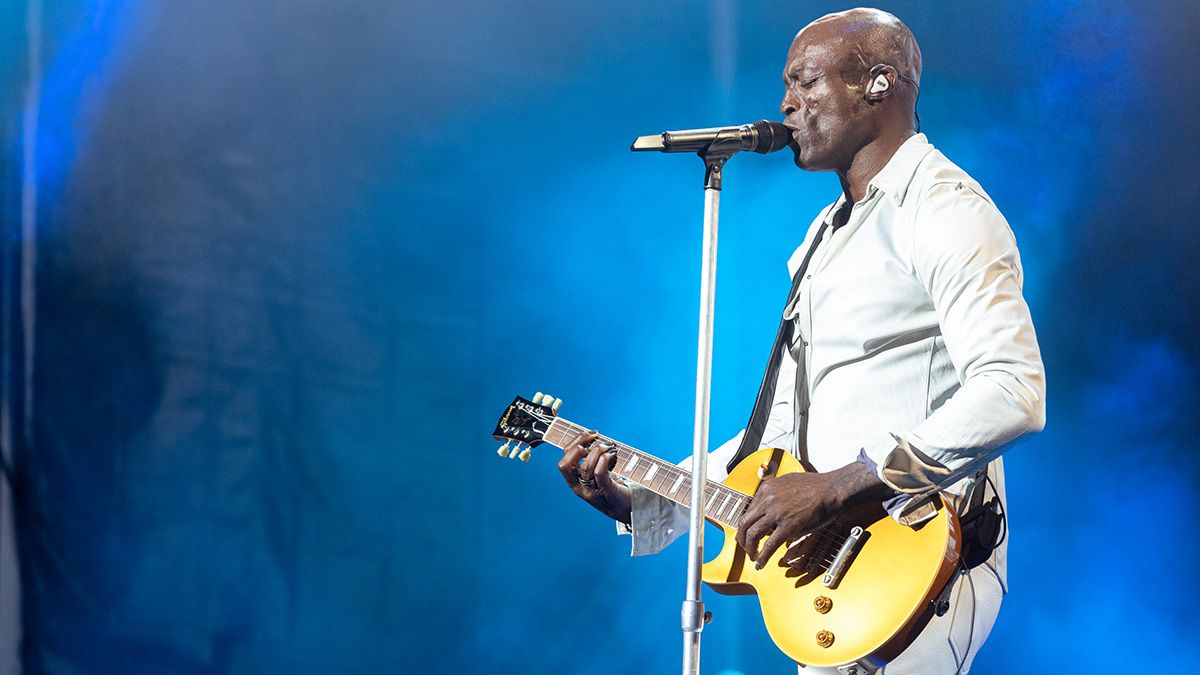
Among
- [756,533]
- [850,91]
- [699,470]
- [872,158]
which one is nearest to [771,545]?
[756,533]

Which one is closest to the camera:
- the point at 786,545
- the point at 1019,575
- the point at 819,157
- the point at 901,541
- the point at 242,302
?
the point at 901,541

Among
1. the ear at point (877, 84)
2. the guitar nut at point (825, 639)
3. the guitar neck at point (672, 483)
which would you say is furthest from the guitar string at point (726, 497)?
the ear at point (877, 84)

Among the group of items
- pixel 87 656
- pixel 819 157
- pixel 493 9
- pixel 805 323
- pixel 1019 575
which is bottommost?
pixel 87 656

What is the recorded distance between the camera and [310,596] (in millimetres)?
3801

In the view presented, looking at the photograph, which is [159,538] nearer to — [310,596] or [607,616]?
[310,596]

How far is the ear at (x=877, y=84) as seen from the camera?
233cm

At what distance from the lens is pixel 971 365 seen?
6.40ft

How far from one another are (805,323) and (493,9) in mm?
2178

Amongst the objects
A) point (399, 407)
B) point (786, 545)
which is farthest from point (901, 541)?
point (399, 407)

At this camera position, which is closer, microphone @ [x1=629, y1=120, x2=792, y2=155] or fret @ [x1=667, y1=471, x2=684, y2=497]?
microphone @ [x1=629, y1=120, x2=792, y2=155]

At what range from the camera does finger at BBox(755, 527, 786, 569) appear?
2.05 metres

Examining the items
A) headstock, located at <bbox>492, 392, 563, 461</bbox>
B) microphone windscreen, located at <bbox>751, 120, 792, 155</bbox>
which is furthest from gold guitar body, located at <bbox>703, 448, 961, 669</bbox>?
headstock, located at <bbox>492, 392, 563, 461</bbox>

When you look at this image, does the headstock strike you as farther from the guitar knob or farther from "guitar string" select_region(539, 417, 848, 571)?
the guitar knob

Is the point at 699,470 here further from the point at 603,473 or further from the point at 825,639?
the point at 603,473
